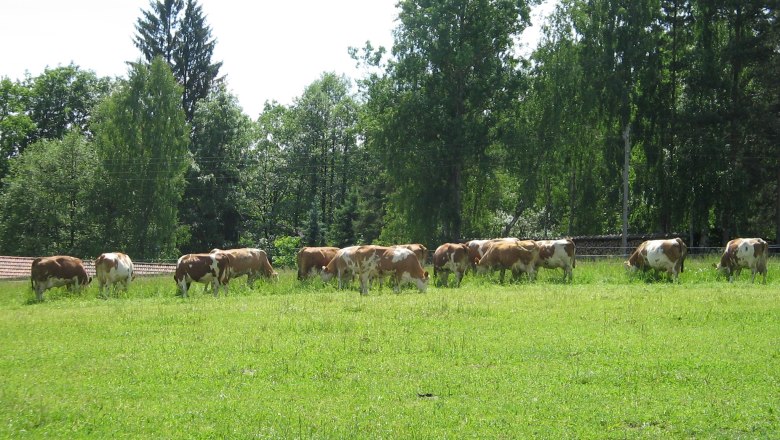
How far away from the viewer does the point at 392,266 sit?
81.3 ft

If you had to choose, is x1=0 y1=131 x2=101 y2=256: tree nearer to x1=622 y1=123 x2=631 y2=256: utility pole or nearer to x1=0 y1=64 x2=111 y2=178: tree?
x1=0 y1=64 x2=111 y2=178: tree

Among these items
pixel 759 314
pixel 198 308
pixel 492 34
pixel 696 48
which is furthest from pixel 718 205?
pixel 198 308

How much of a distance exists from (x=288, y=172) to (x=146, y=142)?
20.3 meters

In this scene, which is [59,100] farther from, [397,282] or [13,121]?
[397,282]

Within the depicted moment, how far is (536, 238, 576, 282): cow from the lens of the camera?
29547 millimetres

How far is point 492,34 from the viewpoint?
51.1 m

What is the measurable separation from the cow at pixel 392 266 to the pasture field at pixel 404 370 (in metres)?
4.93

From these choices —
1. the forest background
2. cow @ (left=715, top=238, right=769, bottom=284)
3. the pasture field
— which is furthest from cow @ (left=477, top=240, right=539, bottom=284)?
the forest background

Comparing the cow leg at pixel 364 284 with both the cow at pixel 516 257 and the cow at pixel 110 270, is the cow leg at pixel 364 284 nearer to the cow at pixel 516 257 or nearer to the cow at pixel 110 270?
the cow at pixel 516 257

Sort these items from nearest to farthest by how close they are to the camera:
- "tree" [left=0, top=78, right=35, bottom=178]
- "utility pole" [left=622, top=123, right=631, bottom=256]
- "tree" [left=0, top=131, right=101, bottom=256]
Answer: "utility pole" [left=622, top=123, right=631, bottom=256], "tree" [left=0, top=131, right=101, bottom=256], "tree" [left=0, top=78, right=35, bottom=178]

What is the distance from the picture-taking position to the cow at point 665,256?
2742cm

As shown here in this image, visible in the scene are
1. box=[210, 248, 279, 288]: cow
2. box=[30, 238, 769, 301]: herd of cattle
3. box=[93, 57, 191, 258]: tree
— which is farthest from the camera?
box=[93, 57, 191, 258]: tree

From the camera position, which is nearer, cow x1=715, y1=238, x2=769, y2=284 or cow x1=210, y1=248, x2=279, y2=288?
cow x1=715, y1=238, x2=769, y2=284

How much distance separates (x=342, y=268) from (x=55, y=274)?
9938mm
